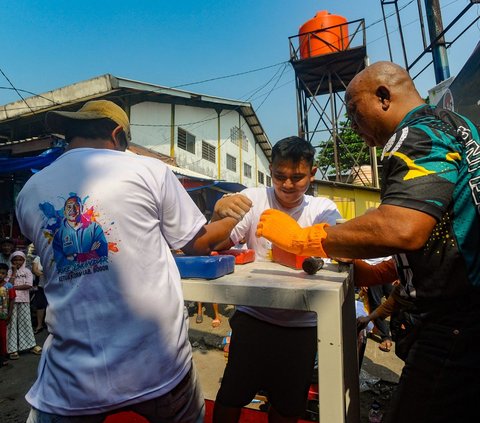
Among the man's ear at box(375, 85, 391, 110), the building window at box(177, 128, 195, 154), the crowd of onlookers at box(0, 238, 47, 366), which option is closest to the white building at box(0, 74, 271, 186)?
the building window at box(177, 128, 195, 154)

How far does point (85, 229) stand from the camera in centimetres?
98

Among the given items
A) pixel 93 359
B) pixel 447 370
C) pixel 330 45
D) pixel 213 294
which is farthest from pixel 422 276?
pixel 330 45

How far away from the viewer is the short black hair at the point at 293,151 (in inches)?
73.0

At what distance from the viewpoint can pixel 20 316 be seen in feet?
14.8

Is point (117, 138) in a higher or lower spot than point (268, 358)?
higher

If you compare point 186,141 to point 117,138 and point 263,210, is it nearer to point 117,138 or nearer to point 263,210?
point 263,210

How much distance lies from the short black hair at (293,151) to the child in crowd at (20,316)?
465 centimetres

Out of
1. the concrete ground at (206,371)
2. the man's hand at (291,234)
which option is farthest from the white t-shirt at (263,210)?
the concrete ground at (206,371)

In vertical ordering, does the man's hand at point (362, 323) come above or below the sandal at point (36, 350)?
above

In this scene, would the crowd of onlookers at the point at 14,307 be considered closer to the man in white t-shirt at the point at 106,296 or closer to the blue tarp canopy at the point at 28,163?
the blue tarp canopy at the point at 28,163

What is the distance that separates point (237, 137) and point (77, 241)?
1608 centimetres

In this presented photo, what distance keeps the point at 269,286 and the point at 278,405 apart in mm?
921

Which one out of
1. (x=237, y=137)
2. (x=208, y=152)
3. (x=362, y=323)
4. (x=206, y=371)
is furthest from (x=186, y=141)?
(x=362, y=323)

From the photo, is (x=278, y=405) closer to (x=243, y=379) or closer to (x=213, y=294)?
(x=243, y=379)
